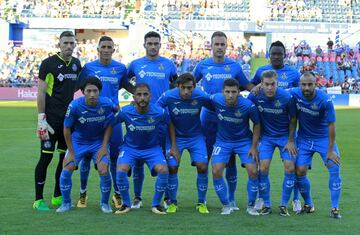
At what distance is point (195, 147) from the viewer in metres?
8.82

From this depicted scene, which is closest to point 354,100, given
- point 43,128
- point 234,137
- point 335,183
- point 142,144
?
point 234,137

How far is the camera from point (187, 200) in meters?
9.41

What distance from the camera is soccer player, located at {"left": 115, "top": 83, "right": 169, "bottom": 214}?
27.7ft

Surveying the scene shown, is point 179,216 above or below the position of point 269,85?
below

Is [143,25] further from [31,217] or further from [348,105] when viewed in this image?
[31,217]

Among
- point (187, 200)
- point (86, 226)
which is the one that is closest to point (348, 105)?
point (187, 200)

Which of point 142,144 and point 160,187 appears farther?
point 142,144

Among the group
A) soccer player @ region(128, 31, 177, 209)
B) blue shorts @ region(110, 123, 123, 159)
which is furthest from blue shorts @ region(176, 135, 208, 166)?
blue shorts @ region(110, 123, 123, 159)

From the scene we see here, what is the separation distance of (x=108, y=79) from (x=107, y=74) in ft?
0.24

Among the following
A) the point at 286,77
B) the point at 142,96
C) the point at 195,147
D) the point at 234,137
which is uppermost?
the point at 286,77

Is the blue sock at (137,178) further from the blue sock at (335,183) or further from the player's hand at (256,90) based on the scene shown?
the blue sock at (335,183)

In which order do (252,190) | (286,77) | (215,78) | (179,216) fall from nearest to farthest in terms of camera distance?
(179,216)
(252,190)
(286,77)
(215,78)

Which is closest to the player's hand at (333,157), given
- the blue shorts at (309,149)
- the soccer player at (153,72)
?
the blue shorts at (309,149)

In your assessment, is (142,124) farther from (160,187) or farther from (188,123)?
(160,187)
